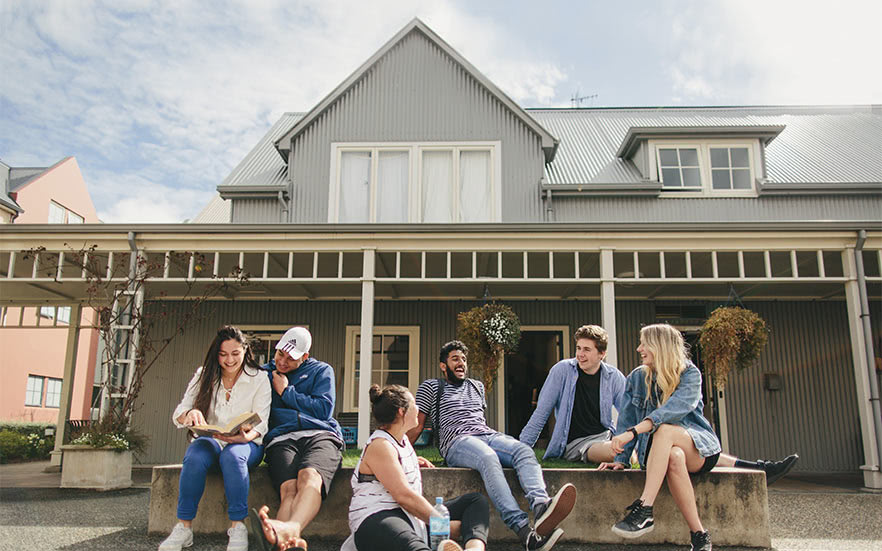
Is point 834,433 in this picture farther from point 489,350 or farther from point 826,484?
point 489,350

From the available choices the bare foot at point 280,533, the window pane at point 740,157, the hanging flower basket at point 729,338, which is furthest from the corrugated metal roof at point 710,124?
the bare foot at point 280,533

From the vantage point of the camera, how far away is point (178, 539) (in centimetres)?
414

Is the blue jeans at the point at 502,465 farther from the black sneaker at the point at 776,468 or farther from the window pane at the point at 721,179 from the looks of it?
the window pane at the point at 721,179

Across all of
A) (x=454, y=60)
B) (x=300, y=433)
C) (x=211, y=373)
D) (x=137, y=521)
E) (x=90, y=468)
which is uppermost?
(x=454, y=60)

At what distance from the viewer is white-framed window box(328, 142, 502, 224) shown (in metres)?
11.0

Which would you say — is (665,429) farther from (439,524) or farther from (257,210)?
(257,210)

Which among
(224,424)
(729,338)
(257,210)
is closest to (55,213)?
(257,210)

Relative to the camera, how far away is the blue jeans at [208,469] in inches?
161

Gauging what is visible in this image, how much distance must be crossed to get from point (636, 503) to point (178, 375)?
8.57 metres

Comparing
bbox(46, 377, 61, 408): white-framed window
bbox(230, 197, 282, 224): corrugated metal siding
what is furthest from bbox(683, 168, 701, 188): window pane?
bbox(46, 377, 61, 408): white-framed window

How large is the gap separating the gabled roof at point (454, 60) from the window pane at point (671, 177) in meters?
1.94

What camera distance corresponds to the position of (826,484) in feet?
27.8

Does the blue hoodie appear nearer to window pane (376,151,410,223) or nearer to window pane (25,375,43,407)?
window pane (376,151,410,223)

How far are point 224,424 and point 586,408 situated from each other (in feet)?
8.95
